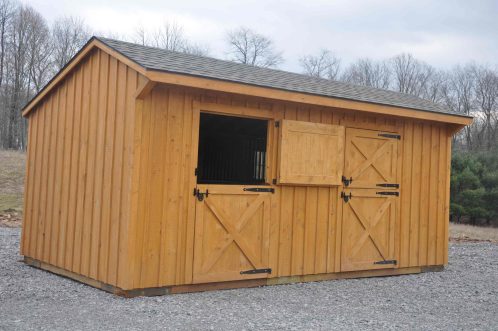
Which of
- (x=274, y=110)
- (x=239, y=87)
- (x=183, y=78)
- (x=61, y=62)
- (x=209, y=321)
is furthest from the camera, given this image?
(x=61, y=62)

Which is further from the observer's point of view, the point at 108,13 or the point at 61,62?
the point at 108,13

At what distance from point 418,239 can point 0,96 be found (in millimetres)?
27073

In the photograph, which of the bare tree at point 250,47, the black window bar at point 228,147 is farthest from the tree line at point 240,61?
the black window bar at point 228,147

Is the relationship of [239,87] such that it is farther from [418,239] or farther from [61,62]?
[61,62]

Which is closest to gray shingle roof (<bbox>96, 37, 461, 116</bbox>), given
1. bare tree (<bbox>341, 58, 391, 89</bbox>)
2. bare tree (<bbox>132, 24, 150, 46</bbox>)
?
bare tree (<bbox>132, 24, 150, 46</bbox>)

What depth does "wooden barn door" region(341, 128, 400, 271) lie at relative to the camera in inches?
310

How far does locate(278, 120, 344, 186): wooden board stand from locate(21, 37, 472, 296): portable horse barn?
0.02 metres

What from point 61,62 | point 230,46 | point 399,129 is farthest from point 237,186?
point 230,46

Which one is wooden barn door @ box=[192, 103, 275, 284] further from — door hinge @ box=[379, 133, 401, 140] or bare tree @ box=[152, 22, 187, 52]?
bare tree @ box=[152, 22, 187, 52]

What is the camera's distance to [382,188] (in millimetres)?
8211

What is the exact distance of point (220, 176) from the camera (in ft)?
29.8

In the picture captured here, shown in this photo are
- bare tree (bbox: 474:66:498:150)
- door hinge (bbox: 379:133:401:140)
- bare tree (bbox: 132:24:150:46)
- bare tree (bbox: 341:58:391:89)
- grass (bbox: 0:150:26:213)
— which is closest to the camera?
door hinge (bbox: 379:133:401:140)

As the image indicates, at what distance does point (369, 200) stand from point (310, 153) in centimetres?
132

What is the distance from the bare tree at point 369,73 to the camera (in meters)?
39.2
